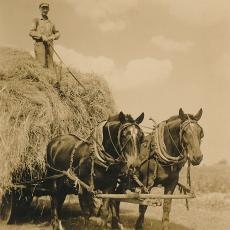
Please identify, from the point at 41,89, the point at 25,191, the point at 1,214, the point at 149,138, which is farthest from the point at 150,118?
the point at 1,214

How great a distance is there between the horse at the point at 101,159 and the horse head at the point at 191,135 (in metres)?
0.72

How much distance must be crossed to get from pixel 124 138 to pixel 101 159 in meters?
Answer: 0.53

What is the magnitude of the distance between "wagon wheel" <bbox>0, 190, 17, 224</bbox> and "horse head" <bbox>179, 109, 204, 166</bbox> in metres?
3.48

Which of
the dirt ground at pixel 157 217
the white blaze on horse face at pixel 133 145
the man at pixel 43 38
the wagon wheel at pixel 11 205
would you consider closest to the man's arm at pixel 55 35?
the man at pixel 43 38

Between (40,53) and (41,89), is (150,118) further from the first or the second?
(40,53)

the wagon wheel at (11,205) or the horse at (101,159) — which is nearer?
the horse at (101,159)

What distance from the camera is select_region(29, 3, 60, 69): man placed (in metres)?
8.91

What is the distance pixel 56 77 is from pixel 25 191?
224cm

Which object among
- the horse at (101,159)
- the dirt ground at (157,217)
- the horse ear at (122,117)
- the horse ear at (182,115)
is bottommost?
the dirt ground at (157,217)

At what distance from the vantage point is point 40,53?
8914 millimetres

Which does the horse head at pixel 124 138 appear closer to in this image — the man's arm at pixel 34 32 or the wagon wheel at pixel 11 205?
the wagon wheel at pixel 11 205

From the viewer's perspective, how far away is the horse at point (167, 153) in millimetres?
6168

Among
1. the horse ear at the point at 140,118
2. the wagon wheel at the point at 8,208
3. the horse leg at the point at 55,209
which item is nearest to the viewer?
the horse ear at the point at 140,118

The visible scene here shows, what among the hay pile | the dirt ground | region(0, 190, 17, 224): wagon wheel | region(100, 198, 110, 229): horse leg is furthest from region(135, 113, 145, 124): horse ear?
region(0, 190, 17, 224): wagon wheel
